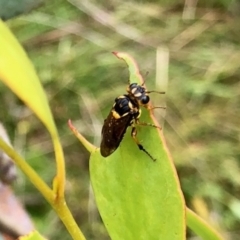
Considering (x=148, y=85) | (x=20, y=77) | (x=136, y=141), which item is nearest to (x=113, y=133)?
(x=136, y=141)

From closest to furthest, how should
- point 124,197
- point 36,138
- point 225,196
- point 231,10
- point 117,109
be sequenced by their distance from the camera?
point 124,197
point 117,109
point 225,196
point 36,138
point 231,10

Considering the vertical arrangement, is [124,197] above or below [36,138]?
above

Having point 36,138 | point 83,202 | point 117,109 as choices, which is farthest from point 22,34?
point 117,109

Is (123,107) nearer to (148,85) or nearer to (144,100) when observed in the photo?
(144,100)

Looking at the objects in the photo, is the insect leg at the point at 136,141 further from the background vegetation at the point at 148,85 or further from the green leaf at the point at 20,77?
the background vegetation at the point at 148,85

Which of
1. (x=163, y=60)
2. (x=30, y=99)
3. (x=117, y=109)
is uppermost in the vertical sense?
(x=30, y=99)

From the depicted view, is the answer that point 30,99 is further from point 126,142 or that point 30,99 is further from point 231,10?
point 231,10

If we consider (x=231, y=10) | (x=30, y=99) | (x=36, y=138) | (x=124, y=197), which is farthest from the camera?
(x=231, y=10)

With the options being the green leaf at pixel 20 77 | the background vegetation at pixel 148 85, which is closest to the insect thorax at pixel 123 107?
the green leaf at pixel 20 77
